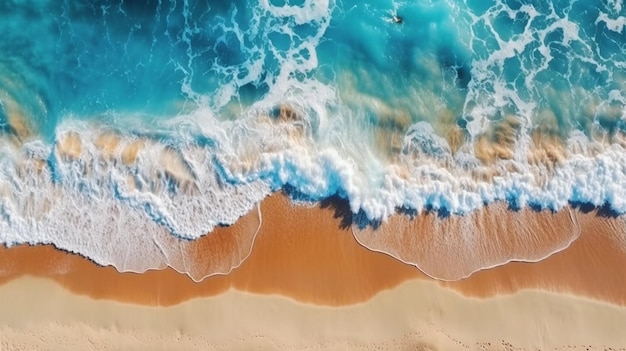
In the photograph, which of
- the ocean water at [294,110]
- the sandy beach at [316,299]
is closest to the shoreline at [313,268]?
the sandy beach at [316,299]

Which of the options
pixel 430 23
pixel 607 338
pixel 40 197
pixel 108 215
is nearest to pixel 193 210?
pixel 108 215

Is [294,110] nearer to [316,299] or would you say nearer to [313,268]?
[313,268]

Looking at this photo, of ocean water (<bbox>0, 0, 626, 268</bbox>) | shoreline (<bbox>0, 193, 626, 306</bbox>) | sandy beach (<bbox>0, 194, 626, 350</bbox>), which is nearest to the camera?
sandy beach (<bbox>0, 194, 626, 350</bbox>)

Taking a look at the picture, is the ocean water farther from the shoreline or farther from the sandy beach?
the sandy beach

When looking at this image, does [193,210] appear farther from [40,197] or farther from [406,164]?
[406,164]

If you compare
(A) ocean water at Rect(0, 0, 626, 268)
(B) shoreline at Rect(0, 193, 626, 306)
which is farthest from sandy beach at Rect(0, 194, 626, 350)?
(A) ocean water at Rect(0, 0, 626, 268)

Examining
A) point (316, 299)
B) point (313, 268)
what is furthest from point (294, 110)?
point (316, 299)

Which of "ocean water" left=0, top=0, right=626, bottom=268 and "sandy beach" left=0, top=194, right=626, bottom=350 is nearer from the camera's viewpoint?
"sandy beach" left=0, top=194, right=626, bottom=350
